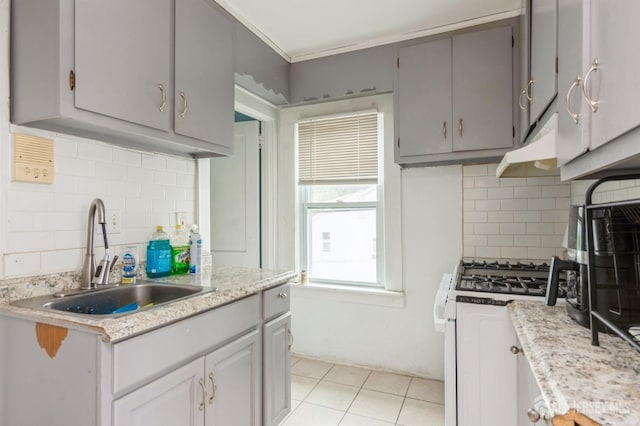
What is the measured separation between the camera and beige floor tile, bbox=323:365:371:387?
261 cm

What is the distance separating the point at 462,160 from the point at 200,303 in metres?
1.95

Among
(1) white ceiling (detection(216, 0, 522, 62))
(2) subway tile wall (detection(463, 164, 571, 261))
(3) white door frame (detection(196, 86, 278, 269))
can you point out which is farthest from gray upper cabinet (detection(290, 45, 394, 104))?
(2) subway tile wall (detection(463, 164, 571, 261))

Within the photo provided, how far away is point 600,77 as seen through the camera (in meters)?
0.77

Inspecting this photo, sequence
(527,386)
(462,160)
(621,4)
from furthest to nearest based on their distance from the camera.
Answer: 1. (462,160)
2. (527,386)
3. (621,4)

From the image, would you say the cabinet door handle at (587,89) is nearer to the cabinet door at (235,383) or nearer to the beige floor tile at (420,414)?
the cabinet door at (235,383)

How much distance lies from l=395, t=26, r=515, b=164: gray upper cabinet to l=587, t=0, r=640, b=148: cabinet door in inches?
54.6

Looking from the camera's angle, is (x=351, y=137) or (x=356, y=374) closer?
(x=356, y=374)

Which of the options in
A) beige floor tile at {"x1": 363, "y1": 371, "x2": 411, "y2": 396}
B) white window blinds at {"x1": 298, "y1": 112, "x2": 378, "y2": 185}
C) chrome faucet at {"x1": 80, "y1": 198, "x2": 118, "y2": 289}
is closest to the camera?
chrome faucet at {"x1": 80, "y1": 198, "x2": 118, "y2": 289}

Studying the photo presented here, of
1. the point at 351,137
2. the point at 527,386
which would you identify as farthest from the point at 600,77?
the point at 351,137

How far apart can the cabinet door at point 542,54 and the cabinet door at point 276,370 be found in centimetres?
164

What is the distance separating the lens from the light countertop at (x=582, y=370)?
0.65 m

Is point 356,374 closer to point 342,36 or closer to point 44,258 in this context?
point 44,258

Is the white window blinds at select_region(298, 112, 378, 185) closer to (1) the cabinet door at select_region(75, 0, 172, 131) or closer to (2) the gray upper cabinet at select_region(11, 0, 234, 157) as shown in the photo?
(2) the gray upper cabinet at select_region(11, 0, 234, 157)

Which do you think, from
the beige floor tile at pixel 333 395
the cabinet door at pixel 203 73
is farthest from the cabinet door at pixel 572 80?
the beige floor tile at pixel 333 395
